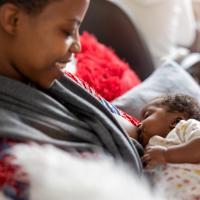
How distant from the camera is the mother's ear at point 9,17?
83cm

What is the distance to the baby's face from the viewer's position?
1.17 m

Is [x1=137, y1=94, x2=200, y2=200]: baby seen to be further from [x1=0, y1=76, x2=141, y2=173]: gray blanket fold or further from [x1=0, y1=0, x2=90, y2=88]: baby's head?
[x1=0, y1=0, x2=90, y2=88]: baby's head

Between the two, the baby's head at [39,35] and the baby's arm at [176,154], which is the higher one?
the baby's head at [39,35]

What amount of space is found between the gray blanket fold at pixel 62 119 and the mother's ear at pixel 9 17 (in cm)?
9

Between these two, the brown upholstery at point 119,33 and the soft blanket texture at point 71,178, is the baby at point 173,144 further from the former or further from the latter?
the brown upholstery at point 119,33

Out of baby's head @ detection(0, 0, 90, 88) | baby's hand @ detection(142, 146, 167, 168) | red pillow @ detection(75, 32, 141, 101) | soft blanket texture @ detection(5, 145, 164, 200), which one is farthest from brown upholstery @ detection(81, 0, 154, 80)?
soft blanket texture @ detection(5, 145, 164, 200)

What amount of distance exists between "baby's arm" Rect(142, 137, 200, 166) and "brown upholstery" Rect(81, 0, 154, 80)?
0.98 metres

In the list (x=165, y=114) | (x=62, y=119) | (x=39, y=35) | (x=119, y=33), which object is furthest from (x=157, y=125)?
(x=119, y=33)

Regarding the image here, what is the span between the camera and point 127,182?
729mm

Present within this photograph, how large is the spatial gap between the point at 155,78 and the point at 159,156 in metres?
0.71

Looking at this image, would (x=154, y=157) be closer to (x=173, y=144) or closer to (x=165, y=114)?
(x=173, y=144)

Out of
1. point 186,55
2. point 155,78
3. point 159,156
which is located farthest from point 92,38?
point 159,156

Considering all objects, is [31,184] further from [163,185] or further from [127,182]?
[163,185]

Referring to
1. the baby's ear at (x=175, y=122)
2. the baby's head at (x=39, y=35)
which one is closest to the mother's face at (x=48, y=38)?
the baby's head at (x=39, y=35)
